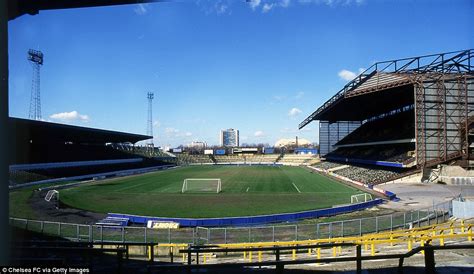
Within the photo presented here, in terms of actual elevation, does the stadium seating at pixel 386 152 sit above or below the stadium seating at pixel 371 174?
above

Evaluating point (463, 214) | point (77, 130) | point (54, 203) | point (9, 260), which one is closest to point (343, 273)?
point (9, 260)

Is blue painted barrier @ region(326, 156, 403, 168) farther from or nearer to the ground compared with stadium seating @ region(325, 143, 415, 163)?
nearer to the ground

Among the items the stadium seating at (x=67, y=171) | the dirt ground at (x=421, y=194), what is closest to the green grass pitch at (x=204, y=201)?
the dirt ground at (x=421, y=194)

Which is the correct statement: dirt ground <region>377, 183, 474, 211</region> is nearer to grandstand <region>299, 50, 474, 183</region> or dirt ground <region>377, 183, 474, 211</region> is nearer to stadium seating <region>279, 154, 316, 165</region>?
grandstand <region>299, 50, 474, 183</region>

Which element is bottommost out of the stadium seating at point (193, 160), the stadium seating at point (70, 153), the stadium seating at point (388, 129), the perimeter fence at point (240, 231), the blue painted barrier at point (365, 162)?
the stadium seating at point (193, 160)

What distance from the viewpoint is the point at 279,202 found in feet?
103

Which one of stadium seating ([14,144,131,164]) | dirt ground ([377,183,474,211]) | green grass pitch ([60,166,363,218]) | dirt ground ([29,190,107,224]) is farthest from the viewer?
stadium seating ([14,144,131,164])

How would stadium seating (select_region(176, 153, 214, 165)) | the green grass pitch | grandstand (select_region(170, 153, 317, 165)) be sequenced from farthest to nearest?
stadium seating (select_region(176, 153, 214, 165)), grandstand (select_region(170, 153, 317, 165)), the green grass pitch

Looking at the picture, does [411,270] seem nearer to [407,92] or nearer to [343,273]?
[343,273]

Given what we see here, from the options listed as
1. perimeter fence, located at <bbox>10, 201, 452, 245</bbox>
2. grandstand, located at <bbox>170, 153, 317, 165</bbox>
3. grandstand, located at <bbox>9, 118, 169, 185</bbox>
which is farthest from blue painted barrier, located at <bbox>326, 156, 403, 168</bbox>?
grandstand, located at <bbox>9, 118, 169, 185</bbox>

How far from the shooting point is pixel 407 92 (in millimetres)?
49281

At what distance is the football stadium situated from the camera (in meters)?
6.27

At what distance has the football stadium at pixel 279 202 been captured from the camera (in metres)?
6.27

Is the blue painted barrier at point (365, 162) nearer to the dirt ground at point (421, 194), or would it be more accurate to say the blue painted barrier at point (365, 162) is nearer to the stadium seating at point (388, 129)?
the stadium seating at point (388, 129)
